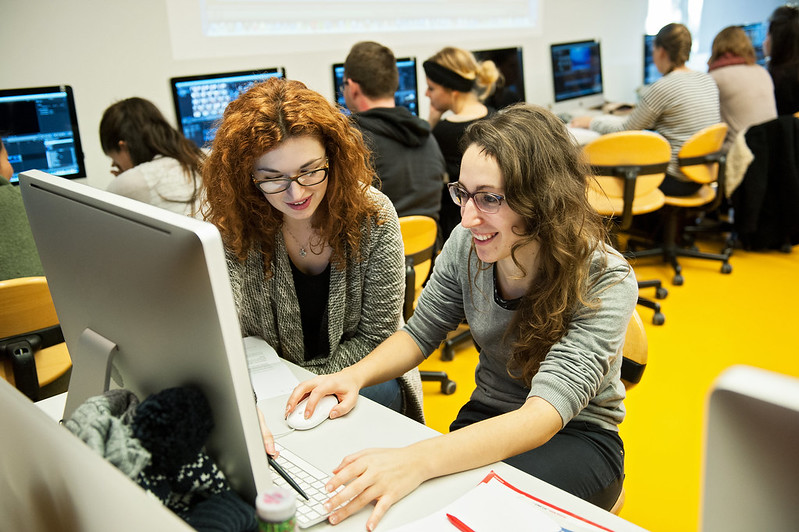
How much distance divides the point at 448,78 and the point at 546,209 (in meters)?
2.13

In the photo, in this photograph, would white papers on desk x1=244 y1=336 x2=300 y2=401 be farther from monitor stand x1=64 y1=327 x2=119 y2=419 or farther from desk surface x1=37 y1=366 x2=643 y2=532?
monitor stand x1=64 y1=327 x2=119 y2=419

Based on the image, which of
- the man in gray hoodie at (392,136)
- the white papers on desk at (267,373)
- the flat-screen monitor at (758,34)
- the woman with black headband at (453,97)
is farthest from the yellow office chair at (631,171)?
the flat-screen monitor at (758,34)

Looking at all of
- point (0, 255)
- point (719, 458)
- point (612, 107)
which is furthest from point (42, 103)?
point (612, 107)

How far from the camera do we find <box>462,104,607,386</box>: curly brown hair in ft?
3.75

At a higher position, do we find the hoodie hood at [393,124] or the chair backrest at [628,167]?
the hoodie hood at [393,124]

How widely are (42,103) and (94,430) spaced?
222 cm

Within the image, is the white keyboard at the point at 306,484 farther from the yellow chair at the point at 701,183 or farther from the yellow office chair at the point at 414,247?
the yellow chair at the point at 701,183

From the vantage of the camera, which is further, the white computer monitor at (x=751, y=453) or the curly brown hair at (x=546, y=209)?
the curly brown hair at (x=546, y=209)

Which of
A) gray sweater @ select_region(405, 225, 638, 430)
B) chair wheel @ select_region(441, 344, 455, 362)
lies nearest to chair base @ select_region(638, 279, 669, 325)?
chair wheel @ select_region(441, 344, 455, 362)

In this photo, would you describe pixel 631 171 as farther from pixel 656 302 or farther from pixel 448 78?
pixel 448 78

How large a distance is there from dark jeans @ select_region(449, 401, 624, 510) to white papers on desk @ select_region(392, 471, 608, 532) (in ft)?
0.74

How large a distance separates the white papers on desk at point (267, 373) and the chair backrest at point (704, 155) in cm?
282

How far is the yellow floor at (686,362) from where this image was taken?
79.7 inches

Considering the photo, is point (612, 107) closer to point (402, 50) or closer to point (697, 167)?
point (697, 167)
